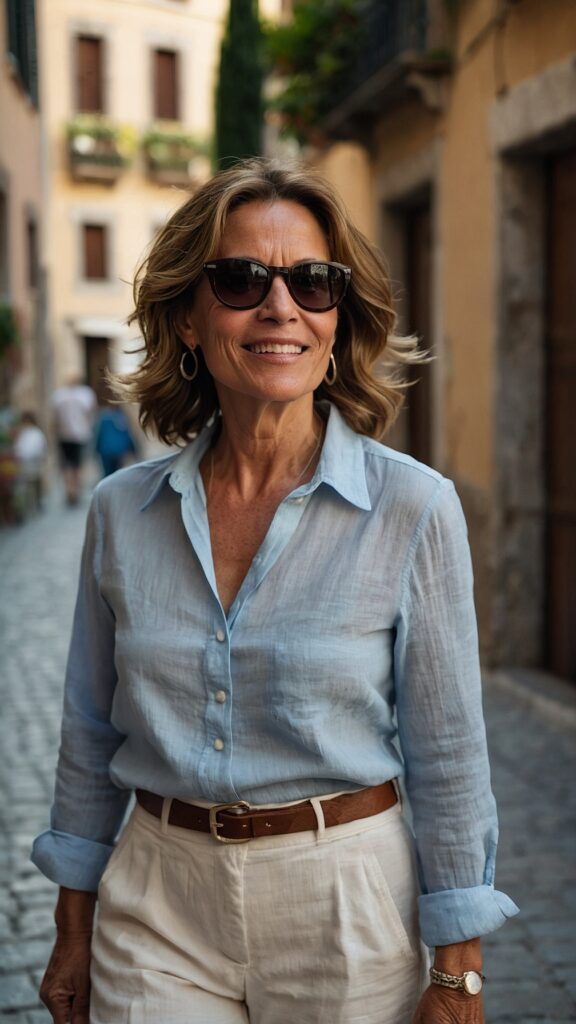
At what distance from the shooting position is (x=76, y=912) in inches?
83.7

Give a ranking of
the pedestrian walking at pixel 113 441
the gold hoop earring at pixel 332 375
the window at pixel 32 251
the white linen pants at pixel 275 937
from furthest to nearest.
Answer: the window at pixel 32 251 < the pedestrian walking at pixel 113 441 < the gold hoop earring at pixel 332 375 < the white linen pants at pixel 275 937

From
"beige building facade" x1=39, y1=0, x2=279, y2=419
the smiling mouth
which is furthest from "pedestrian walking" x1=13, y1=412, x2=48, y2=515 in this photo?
"beige building facade" x1=39, y1=0, x2=279, y2=419

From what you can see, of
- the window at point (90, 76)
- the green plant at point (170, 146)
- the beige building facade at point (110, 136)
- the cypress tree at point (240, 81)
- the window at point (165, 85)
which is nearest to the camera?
the cypress tree at point (240, 81)

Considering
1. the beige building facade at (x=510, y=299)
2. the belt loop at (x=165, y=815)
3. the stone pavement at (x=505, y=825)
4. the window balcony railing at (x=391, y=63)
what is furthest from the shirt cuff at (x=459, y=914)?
the window balcony railing at (x=391, y=63)

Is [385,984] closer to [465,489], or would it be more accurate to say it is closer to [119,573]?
[119,573]

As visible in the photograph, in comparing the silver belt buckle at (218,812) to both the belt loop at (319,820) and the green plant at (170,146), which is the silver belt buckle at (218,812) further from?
the green plant at (170,146)

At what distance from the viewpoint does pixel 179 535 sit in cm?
203

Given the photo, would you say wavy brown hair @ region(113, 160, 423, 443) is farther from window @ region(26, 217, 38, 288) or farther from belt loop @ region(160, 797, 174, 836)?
window @ region(26, 217, 38, 288)

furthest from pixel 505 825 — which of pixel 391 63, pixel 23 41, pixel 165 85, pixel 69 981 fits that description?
pixel 165 85

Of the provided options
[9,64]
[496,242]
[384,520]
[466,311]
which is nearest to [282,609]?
[384,520]

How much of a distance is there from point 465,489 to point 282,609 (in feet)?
19.4

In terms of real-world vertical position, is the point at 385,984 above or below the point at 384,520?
below

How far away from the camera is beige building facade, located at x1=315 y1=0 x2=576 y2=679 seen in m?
6.67

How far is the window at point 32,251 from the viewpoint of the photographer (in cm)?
1788
